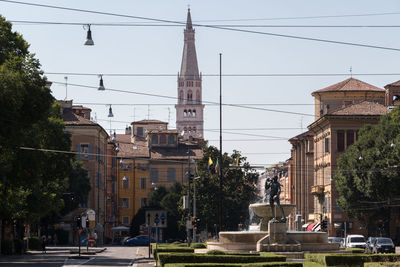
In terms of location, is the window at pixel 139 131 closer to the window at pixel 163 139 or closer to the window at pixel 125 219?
the window at pixel 163 139

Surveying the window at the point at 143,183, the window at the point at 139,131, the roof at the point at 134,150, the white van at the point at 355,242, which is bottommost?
the white van at the point at 355,242

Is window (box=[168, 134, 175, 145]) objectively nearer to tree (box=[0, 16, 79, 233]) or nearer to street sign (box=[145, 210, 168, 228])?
tree (box=[0, 16, 79, 233])

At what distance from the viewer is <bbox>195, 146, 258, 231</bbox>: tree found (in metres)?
91.2

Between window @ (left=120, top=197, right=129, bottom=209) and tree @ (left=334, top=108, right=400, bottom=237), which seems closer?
tree @ (left=334, top=108, right=400, bottom=237)

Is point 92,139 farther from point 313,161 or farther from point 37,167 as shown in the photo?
point 37,167

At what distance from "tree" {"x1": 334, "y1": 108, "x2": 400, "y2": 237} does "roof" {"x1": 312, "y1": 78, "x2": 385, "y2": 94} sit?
28.3 metres

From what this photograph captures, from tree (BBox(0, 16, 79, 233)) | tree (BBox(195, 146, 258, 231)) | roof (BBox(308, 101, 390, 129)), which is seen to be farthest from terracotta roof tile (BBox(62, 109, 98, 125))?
tree (BBox(0, 16, 79, 233))

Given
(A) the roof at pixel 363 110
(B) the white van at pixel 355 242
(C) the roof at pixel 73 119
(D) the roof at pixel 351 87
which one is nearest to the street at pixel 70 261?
(B) the white van at pixel 355 242

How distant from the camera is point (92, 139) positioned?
362 ft

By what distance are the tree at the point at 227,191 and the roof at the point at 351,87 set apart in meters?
21.5

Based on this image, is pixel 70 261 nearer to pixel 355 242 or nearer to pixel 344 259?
pixel 344 259

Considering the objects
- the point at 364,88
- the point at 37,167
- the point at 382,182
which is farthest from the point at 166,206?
the point at 37,167

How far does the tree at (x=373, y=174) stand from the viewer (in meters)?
74.4

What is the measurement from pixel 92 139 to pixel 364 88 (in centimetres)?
3335
